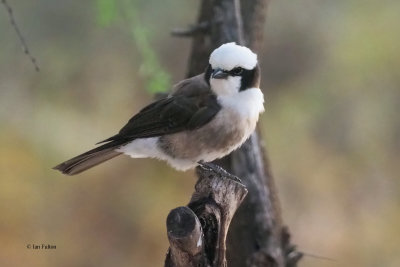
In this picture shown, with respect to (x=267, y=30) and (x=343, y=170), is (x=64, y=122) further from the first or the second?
(x=343, y=170)

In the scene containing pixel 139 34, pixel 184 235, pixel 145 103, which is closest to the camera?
pixel 184 235

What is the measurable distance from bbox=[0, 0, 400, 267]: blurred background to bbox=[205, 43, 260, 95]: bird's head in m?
2.49

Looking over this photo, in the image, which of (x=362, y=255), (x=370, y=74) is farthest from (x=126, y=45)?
(x=362, y=255)

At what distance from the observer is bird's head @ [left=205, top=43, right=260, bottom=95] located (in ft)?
10.4

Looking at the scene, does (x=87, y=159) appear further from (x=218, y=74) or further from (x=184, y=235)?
(x=184, y=235)

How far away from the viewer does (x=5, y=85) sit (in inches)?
231

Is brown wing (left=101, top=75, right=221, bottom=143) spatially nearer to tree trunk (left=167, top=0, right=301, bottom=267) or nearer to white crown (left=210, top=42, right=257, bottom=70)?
Answer: white crown (left=210, top=42, right=257, bottom=70)

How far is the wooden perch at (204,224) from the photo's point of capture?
2.31 metres

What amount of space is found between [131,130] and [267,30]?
10.8 feet

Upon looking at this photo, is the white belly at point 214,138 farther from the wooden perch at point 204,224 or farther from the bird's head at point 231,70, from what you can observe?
the wooden perch at point 204,224

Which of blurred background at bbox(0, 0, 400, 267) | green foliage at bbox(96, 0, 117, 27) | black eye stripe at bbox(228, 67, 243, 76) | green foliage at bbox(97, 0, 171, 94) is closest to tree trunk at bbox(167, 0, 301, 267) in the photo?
green foliage at bbox(97, 0, 171, 94)

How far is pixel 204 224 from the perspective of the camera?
258 centimetres

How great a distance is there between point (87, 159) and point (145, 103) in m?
2.82

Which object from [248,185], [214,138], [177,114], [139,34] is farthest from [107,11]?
[248,185]
